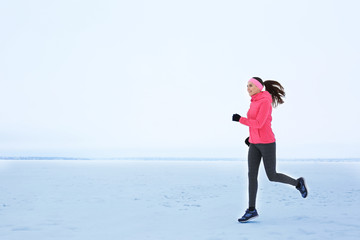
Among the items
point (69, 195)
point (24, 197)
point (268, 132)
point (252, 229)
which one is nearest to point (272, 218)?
point (252, 229)

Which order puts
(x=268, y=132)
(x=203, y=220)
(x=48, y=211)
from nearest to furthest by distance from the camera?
(x=268, y=132)
(x=203, y=220)
(x=48, y=211)

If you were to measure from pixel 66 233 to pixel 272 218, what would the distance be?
2.48 metres

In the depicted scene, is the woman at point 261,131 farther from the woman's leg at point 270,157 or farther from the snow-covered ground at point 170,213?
the snow-covered ground at point 170,213

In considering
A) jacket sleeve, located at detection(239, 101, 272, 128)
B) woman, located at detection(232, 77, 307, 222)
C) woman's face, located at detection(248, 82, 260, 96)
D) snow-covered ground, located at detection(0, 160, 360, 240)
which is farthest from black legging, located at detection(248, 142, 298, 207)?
woman's face, located at detection(248, 82, 260, 96)

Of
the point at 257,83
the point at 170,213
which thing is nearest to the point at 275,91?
the point at 257,83

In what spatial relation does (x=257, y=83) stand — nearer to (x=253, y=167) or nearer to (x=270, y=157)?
(x=270, y=157)

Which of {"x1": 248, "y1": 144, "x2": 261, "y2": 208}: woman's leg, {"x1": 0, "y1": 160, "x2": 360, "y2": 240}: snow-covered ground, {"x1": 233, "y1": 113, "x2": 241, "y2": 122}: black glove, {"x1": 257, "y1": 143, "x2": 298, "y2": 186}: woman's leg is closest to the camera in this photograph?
{"x1": 0, "y1": 160, "x2": 360, "y2": 240}: snow-covered ground

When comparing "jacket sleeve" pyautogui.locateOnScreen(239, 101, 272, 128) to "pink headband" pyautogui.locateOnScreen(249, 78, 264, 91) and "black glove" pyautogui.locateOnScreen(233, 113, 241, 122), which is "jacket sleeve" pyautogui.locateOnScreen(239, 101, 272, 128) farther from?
"pink headband" pyautogui.locateOnScreen(249, 78, 264, 91)

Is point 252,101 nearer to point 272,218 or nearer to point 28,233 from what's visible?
point 272,218

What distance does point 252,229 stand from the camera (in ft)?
13.9

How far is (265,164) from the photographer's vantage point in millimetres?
4555

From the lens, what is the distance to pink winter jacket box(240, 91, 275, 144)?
439cm

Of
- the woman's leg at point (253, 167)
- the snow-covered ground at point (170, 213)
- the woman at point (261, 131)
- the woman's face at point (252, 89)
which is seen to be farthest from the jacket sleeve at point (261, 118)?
the snow-covered ground at point (170, 213)

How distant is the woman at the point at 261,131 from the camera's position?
440cm
